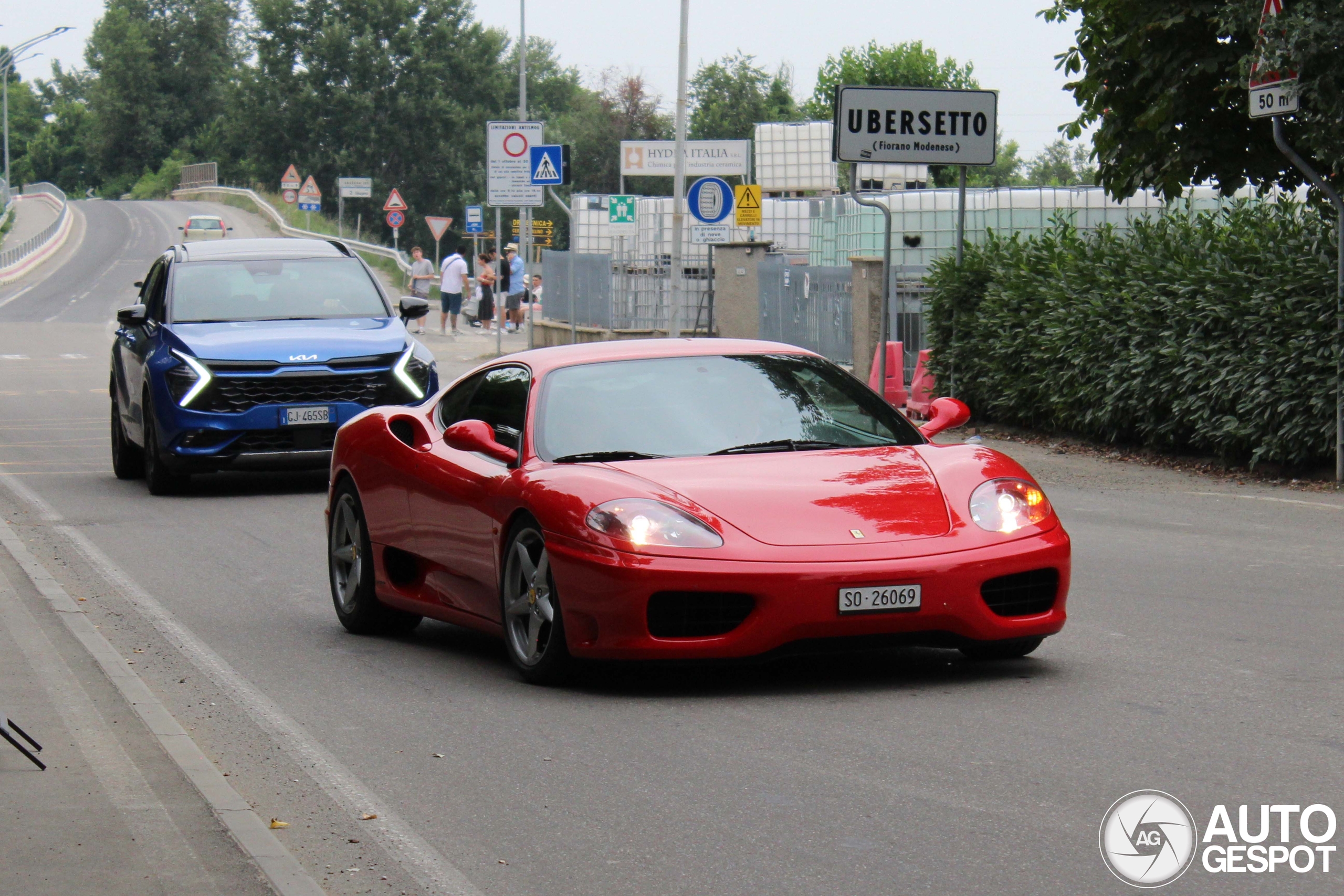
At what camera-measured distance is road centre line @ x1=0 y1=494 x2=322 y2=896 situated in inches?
179

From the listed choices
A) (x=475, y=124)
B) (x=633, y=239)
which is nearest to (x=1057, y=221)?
(x=633, y=239)

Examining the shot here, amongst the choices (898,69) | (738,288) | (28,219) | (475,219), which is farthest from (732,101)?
(738,288)

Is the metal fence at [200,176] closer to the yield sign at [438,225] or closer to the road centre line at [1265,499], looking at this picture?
the yield sign at [438,225]

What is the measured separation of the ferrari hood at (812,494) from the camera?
21.4 feet

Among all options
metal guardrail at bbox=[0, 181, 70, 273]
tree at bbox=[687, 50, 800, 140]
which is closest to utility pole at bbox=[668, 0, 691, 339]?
metal guardrail at bbox=[0, 181, 70, 273]

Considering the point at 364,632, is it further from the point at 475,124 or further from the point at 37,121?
the point at 37,121

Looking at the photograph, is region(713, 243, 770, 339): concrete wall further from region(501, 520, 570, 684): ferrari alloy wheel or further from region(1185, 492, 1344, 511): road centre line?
region(501, 520, 570, 684): ferrari alloy wheel

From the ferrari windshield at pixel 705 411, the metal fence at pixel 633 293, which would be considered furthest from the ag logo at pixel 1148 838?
the metal fence at pixel 633 293

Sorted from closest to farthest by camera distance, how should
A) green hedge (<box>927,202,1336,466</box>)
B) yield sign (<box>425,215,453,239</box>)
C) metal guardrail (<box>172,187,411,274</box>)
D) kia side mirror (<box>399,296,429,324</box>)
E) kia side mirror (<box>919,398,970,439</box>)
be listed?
→ kia side mirror (<box>919,398,970,439</box>)
green hedge (<box>927,202,1336,466</box>)
kia side mirror (<box>399,296,429,324</box>)
yield sign (<box>425,215,453,239</box>)
metal guardrail (<box>172,187,411,274</box>)

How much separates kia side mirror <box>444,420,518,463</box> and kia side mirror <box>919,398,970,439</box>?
1714 mm

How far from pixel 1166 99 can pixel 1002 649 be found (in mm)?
9513

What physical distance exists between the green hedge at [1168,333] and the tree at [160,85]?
144m

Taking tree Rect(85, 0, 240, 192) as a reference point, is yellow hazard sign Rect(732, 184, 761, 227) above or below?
below

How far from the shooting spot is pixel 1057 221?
18859 mm
